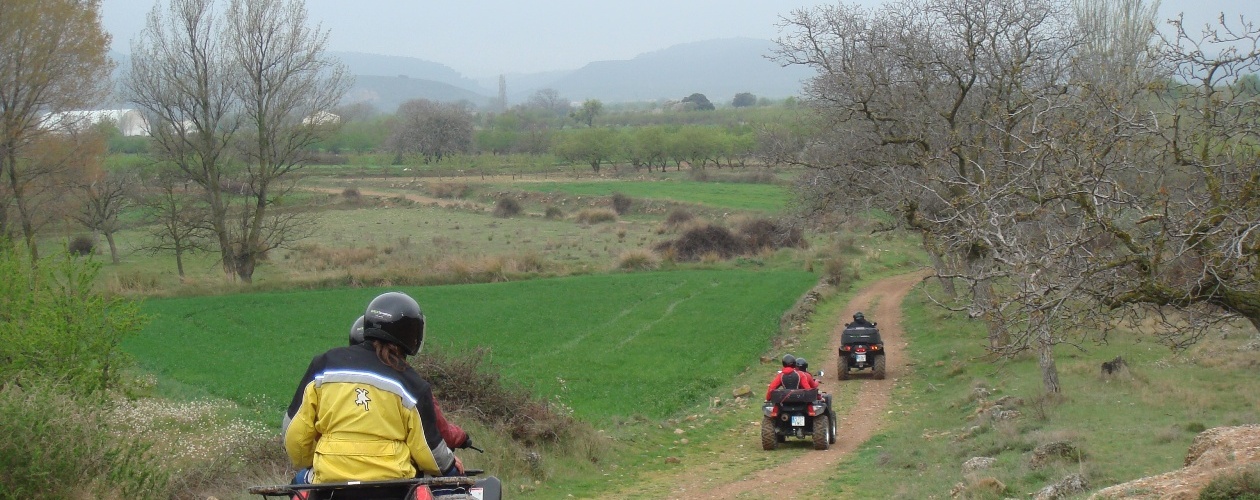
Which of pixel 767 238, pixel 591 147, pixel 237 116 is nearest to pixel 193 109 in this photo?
pixel 237 116

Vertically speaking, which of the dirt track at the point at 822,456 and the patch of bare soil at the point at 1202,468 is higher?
the patch of bare soil at the point at 1202,468

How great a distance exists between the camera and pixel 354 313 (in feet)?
117

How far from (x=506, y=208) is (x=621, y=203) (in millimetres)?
9304

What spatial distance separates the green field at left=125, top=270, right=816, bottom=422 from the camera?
77.7 ft

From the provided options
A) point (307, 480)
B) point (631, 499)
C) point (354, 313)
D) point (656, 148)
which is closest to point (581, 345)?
point (354, 313)

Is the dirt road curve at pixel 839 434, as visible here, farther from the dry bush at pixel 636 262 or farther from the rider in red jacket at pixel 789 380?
the dry bush at pixel 636 262

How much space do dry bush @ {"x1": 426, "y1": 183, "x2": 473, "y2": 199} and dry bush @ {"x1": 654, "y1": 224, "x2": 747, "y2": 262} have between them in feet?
144

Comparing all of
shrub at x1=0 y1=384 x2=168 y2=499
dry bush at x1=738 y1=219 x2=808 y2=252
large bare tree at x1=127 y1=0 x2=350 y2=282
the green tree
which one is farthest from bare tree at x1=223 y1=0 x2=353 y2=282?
the green tree

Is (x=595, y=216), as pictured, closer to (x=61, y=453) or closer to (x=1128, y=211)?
(x=1128, y=211)

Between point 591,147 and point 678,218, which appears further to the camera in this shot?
point 591,147

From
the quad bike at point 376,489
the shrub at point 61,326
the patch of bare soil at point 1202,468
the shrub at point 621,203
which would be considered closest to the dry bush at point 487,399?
the shrub at point 61,326

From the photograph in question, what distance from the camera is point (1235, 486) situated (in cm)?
759

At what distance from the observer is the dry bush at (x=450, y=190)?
9619 cm

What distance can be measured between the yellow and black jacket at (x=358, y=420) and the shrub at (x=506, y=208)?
252ft
